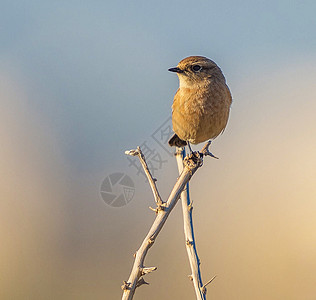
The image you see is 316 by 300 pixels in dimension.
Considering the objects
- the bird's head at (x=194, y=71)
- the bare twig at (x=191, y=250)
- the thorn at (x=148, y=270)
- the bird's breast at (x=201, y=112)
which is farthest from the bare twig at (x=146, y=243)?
the bird's head at (x=194, y=71)

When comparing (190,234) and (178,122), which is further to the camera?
(178,122)

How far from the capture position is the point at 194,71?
436 centimetres

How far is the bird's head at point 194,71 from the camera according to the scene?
4336mm

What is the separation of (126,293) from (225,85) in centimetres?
285

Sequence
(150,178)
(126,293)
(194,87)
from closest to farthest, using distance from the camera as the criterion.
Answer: (126,293), (150,178), (194,87)

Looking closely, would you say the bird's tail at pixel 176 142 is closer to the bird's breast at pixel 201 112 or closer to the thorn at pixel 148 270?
the bird's breast at pixel 201 112

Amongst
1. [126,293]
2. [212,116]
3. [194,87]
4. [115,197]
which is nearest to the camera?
[126,293]

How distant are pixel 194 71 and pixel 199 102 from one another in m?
0.43

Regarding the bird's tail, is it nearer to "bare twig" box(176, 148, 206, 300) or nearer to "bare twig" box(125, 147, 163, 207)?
"bare twig" box(176, 148, 206, 300)

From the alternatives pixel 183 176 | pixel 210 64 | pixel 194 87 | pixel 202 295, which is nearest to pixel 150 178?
pixel 183 176

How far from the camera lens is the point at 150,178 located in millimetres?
2680

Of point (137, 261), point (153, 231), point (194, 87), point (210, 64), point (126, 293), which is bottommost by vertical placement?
point (126, 293)

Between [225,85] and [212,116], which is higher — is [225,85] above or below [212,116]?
above

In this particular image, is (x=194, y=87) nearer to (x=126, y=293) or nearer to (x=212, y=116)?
(x=212, y=116)
